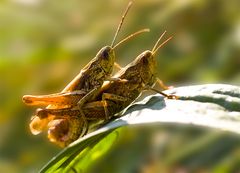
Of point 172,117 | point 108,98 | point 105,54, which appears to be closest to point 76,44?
point 105,54

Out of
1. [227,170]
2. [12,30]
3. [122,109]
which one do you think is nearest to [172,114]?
[122,109]

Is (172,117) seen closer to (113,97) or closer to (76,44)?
(113,97)

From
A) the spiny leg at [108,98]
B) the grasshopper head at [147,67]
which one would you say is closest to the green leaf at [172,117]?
the spiny leg at [108,98]

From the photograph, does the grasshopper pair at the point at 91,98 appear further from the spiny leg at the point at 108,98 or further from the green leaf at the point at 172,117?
the green leaf at the point at 172,117

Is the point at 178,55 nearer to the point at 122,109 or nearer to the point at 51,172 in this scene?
the point at 122,109

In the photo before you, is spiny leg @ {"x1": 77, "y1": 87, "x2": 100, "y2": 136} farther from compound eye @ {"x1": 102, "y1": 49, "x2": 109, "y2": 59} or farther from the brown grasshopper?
compound eye @ {"x1": 102, "y1": 49, "x2": 109, "y2": 59}

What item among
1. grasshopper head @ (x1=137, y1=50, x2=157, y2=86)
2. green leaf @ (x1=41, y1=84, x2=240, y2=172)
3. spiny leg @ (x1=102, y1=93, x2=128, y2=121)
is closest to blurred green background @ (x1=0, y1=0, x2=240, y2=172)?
grasshopper head @ (x1=137, y1=50, x2=157, y2=86)
